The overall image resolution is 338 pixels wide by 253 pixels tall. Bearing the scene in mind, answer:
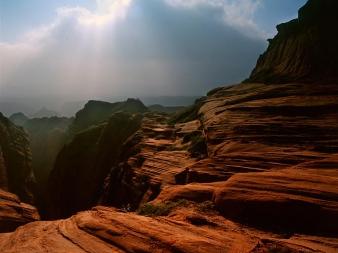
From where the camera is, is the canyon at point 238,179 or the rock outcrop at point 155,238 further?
the canyon at point 238,179

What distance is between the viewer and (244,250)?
10711 millimetres

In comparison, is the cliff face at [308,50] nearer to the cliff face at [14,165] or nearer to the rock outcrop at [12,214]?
the rock outcrop at [12,214]

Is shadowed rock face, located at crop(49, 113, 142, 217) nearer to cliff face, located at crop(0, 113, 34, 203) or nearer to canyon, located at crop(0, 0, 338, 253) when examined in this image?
cliff face, located at crop(0, 113, 34, 203)

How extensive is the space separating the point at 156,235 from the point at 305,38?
36.9 meters

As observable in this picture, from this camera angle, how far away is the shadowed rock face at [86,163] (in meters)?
58.4

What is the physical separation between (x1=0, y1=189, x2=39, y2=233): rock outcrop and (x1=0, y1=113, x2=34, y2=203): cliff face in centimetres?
2579

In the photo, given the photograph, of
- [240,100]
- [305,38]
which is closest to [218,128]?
[240,100]

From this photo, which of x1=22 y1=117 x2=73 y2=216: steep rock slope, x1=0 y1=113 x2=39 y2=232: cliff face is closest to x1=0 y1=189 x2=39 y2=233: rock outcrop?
x1=0 y1=113 x2=39 y2=232: cliff face

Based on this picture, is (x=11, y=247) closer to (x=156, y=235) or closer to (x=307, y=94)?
(x=156, y=235)

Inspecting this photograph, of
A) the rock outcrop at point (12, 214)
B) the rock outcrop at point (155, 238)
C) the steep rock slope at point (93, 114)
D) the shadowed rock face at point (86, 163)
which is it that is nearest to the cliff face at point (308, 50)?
the rock outcrop at point (155, 238)

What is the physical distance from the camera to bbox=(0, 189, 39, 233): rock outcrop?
21.5 meters

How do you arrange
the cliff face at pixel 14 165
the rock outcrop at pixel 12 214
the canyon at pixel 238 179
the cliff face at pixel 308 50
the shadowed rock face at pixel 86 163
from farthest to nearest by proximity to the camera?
the shadowed rock face at pixel 86 163
the cliff face at pixel 14 165
the cliff face at pixel 308 50
the rock outcrop at pixel 12 214
the canyon at pixel 238 179

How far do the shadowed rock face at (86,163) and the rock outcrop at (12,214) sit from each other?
87.5ft

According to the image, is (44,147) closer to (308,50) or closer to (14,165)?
(14,165)
